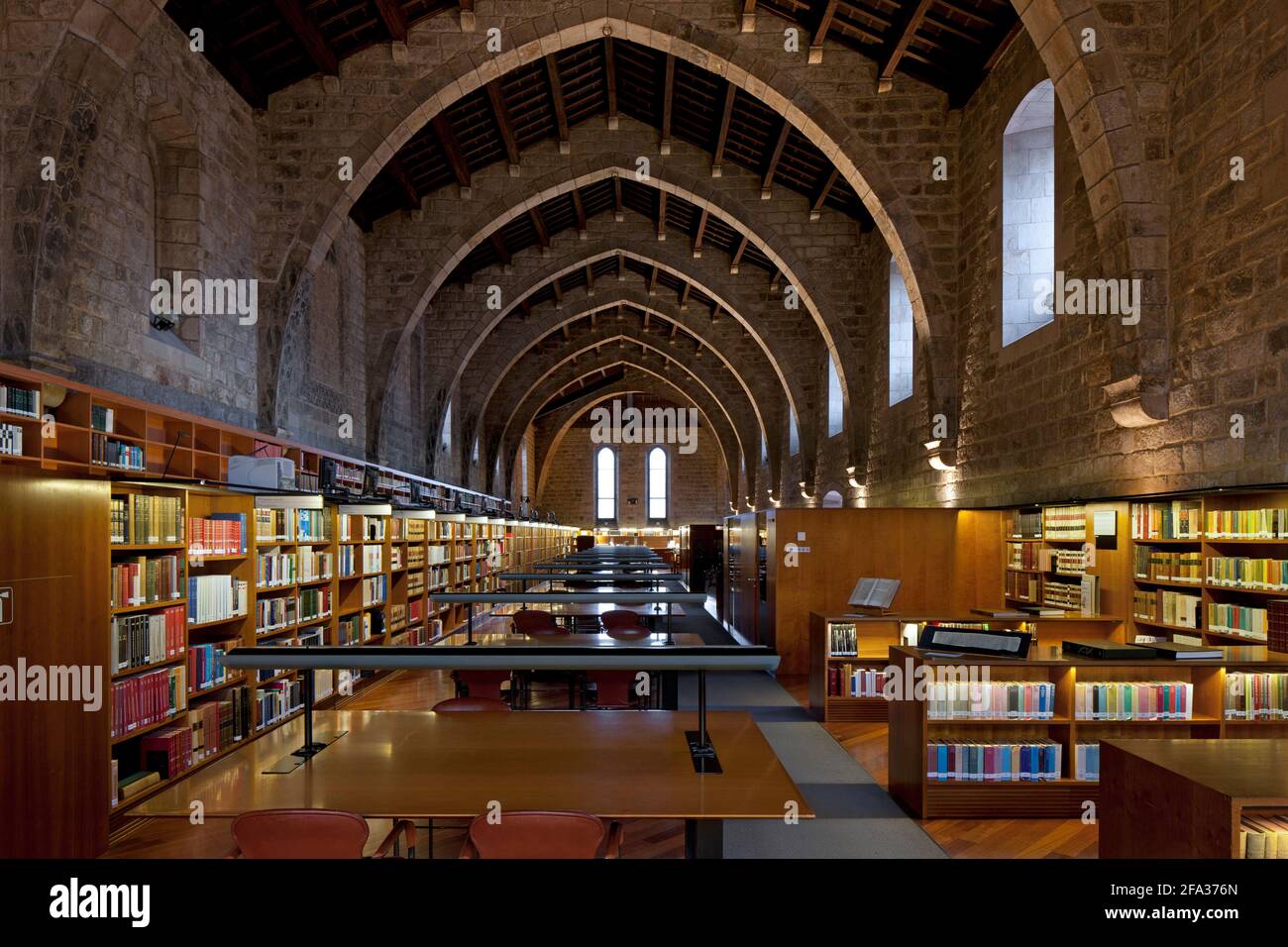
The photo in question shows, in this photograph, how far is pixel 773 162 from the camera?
11.3 metres

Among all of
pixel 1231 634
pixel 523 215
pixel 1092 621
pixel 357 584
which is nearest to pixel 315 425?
pixel 357 584

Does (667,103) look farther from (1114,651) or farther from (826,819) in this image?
(826,819)

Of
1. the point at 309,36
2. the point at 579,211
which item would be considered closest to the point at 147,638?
the point at 309,36

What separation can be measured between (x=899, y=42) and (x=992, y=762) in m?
7.18

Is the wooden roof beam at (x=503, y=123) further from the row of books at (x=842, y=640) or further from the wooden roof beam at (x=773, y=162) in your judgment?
the row of books at (x=842, y=640)

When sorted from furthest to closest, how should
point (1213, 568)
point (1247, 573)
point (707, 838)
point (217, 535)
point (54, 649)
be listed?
1. point (217, 535)
2. point (1213, 568)
3. point (1247, 573)
4. point (54, 649)
5. point (707, 838)

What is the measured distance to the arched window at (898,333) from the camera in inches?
446

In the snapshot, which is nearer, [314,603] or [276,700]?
[276,700]

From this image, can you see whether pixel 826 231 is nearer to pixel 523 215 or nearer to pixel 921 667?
pixel 523 215

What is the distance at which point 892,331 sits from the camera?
11.4 metres

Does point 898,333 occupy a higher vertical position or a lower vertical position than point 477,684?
higher

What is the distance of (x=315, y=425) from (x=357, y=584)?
289cm

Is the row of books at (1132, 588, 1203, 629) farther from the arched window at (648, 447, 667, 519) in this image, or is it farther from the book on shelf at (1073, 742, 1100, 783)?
the arched window at (648, 447, 667, 519)

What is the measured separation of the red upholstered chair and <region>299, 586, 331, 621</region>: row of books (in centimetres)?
197
